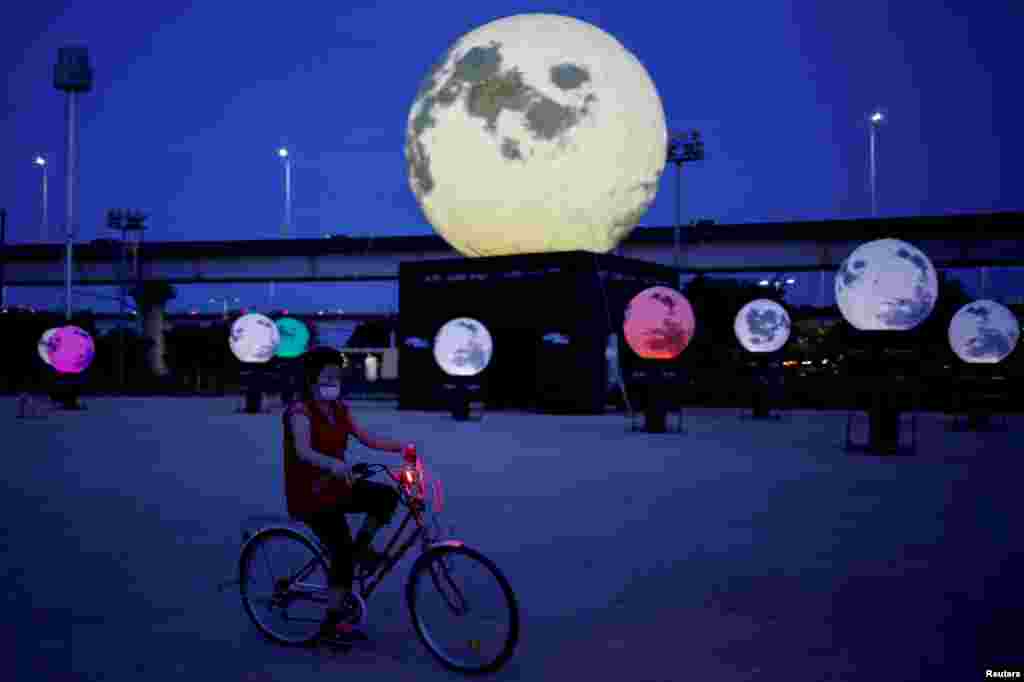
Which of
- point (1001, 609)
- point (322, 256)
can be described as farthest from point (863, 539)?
point (322, 256)

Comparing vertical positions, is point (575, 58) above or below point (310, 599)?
above

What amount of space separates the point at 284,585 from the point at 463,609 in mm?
1213

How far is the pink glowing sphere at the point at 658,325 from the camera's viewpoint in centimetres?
2162

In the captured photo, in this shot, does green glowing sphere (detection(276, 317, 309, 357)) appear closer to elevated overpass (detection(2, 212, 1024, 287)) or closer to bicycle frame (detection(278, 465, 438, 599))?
elevated overpass (detection(2, 212, 1024, 287))

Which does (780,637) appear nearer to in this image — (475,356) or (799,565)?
(799,565)

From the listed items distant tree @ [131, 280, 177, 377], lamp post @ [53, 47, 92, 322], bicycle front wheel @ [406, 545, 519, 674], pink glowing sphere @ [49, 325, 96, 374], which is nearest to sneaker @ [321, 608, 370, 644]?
bicycle front wheel @ [406, 545, 519, 674]

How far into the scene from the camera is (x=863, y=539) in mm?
8711

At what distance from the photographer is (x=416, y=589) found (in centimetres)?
528

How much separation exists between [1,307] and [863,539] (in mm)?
71822

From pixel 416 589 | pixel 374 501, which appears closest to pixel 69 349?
pixel 374 501

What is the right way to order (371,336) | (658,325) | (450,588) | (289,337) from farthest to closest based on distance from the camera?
(371,336) < (289,337) < (658,325) < (450,588)

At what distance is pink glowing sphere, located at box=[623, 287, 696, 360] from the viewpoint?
70.9 feet

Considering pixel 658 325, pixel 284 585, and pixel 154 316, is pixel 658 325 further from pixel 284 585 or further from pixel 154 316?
pixel 154 316

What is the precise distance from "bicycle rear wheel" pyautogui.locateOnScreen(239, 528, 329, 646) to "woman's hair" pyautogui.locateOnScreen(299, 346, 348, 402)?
835 millimetres
